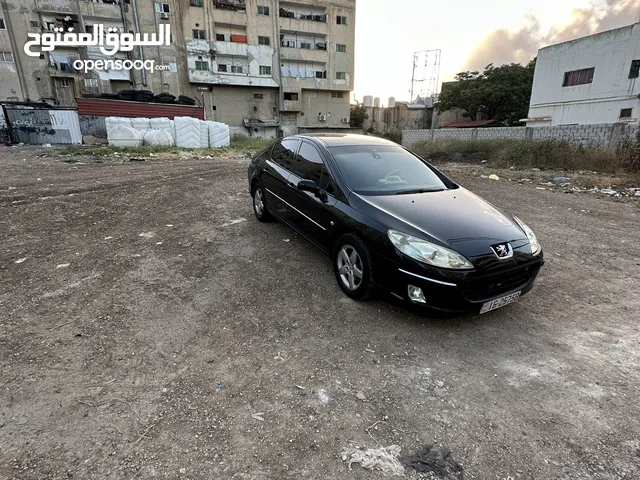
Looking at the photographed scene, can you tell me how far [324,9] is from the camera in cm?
3925

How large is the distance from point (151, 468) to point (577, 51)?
109 feet

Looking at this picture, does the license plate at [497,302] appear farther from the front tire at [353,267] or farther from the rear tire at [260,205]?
the rear tire at [260,205]

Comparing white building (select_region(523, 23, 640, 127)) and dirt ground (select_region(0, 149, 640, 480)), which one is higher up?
white building (select_region(523, 23, 640, 127))

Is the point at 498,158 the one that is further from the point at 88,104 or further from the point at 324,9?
the point at 324,9

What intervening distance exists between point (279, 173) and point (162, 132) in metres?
15.5

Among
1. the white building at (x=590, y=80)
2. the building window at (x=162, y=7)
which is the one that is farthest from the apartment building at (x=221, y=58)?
the white building at (x=590, y=80)

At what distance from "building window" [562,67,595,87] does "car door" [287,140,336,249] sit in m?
29.3

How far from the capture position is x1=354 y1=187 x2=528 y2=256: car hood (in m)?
2.82

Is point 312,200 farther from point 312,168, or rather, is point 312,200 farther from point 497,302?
point 497,302

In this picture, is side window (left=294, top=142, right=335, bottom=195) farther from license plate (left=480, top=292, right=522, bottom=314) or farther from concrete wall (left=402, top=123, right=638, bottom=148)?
concrete wall (left=402, top=123, right=638, bottom=148)

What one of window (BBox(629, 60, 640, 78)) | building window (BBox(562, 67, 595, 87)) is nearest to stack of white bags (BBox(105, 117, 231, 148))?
building window (BBox(562, 67, 595, 87))

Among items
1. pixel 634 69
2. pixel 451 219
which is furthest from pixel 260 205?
pixel 634 69

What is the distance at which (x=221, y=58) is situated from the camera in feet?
119

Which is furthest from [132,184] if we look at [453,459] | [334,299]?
[453,459]
